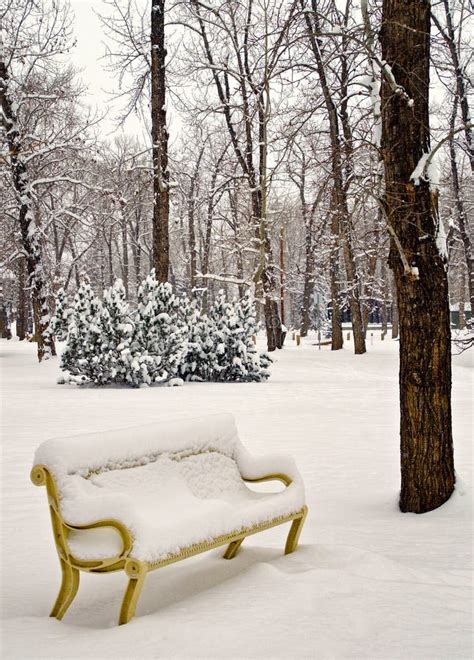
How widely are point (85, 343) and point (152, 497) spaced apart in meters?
9.75

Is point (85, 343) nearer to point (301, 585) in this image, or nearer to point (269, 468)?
point (269, 468)

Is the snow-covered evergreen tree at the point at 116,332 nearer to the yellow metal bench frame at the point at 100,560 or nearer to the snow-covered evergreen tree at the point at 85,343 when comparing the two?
the snow-covered evergreen tree at the point at 85,343

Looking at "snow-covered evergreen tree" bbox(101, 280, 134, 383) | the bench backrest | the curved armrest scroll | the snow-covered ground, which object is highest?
"snow-covered evergreen tree" bbox(101, 280, 134, 383)

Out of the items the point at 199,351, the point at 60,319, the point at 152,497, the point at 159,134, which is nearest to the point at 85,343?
the point at 199,351

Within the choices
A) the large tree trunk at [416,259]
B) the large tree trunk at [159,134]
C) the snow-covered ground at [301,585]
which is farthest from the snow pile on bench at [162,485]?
the large tree trunk at [159,134]

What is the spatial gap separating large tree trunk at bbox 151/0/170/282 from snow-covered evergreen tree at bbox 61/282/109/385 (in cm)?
201

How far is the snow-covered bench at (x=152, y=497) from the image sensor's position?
3.14 metres

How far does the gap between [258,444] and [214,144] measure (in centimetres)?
2959

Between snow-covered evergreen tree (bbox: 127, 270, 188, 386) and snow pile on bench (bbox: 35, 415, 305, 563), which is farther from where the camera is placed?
snow-covered evergreen tree (bbox: 127, 270, 188, 386)

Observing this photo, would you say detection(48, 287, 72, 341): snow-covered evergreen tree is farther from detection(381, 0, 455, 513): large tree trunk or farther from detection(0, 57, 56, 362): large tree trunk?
detection(381, 0, 455, 513): large tree trunk

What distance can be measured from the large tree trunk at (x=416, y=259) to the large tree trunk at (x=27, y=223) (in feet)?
47.1

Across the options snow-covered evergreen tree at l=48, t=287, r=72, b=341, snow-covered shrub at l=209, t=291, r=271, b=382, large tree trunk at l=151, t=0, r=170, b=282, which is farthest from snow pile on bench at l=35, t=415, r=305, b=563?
snow-covered evergreen tree at l=48, t=287, r=72, b=341

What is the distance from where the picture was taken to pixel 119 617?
316 centimetres

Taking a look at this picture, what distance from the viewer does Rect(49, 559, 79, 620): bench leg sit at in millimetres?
3342
